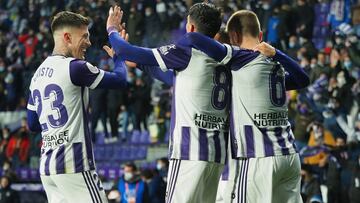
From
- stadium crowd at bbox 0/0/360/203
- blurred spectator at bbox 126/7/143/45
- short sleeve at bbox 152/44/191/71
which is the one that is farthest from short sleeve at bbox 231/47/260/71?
blurred spectator at bbox 126/7/143/45

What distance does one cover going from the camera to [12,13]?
83.1 ft

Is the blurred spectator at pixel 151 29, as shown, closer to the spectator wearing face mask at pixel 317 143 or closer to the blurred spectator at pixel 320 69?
the blurred spectator at pixel 320 69

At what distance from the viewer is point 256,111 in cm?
726

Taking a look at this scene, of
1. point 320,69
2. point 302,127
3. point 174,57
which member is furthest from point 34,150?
point 174,57

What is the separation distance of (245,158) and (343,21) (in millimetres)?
12783

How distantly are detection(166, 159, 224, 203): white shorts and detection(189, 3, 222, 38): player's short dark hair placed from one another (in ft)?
3.74

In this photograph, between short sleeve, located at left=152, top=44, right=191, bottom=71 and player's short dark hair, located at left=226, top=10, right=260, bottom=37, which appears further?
player's short dark hair, located at left=226, top=10, right=260, bottom=37

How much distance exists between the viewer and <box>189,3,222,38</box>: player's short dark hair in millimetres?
7129

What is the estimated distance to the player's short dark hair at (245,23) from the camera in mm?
7375

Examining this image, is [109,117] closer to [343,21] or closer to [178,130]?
[343,21]

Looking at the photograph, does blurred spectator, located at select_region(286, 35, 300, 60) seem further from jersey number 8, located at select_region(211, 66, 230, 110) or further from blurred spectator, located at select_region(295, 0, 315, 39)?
jersey number 8, located at select_region(211, 66, 230, 110)

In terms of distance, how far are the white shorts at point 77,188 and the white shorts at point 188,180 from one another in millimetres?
595

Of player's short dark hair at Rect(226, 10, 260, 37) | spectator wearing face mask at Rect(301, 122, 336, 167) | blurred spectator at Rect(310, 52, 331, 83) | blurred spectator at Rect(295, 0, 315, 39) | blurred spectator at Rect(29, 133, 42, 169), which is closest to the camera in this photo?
player's short dark hair at Rect(226, 10, 260, 37)

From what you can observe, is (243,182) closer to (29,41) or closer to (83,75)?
(83,75)
